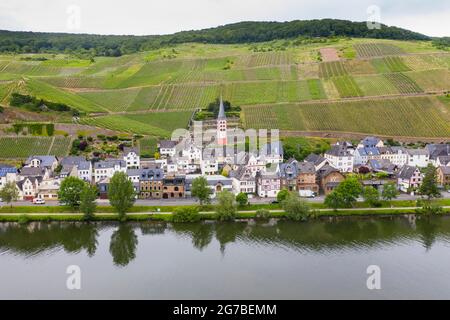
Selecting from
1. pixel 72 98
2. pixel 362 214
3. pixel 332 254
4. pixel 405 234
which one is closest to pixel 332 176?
pixel 362 214

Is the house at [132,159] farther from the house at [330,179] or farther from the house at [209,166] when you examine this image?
the house at [330,179]

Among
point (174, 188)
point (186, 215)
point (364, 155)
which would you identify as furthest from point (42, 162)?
point (364, 155)

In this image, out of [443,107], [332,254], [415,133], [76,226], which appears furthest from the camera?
[443,107]

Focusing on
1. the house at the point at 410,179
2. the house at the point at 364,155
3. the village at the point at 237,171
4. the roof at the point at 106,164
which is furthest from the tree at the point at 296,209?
the roof at the point at 106,164

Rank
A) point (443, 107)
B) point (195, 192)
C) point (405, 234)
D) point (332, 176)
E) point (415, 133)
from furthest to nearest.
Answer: point (443, 107) → point (415, 133) → point (332, 176) → point (195, 192) → point (405, 234)

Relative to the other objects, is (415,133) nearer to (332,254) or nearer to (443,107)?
(443,107)

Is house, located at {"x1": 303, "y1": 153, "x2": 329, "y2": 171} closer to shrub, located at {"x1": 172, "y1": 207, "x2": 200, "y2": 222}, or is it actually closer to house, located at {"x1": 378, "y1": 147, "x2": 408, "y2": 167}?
house, located at {"x1": 378, "y1": 147, "x2": 408, "y2": 167}
